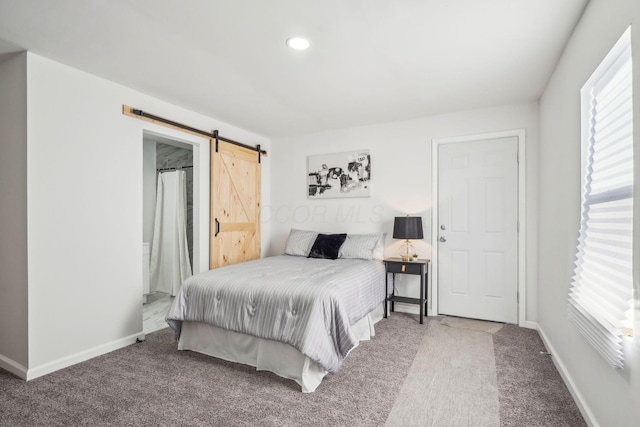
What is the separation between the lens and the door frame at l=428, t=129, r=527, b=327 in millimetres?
3646

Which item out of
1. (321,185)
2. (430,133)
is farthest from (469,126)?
(321,185)

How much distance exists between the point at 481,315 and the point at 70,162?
169 inches

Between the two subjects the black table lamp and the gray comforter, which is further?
the black table lamp

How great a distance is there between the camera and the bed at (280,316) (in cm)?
240

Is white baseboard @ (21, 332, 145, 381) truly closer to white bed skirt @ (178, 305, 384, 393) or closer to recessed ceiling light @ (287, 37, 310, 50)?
white bed skirt @ (178, 305, 384, 393)

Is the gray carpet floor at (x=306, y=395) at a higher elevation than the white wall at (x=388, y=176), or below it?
below

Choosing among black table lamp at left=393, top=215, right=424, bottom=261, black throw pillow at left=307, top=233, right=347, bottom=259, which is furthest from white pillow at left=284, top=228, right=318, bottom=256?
black table lamp at left=393, top=215, right=424, bottom=261

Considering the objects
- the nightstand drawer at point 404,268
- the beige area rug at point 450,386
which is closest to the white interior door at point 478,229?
the nightstand drawer at point 404,268

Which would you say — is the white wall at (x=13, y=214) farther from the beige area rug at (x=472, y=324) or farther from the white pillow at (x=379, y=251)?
the beige area rug at (x=472, y=324)

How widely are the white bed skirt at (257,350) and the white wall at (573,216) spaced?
1585mm

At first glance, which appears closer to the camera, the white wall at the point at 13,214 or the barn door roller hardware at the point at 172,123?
the white wall at the point at 13,214

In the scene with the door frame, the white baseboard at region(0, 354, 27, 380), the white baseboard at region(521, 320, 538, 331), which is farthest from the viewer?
the door frame

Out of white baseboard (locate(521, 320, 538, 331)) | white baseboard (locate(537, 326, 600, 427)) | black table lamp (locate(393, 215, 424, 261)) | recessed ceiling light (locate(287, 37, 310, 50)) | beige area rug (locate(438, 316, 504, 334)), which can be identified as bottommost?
beige area rug (locate(438, 316, 504, 334))

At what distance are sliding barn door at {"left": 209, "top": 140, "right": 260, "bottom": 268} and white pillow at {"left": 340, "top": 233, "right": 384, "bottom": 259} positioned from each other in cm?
138
